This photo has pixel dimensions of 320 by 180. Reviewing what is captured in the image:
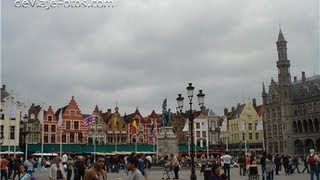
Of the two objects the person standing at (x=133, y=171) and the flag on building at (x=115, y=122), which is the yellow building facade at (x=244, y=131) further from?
the person standing at (x=133, y=171)

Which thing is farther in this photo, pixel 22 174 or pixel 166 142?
pixel 166 142

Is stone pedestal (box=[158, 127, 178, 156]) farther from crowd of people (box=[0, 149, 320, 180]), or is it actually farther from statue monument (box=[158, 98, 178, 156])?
crowd of people (box=[0, 149, 320, 180])

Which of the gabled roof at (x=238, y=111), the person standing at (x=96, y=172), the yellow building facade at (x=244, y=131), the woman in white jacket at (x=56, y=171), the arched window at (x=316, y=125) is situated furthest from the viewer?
the gabled roof at (x=238, y=111)

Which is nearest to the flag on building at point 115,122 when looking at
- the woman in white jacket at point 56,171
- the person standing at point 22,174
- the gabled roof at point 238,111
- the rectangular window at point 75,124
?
the rectangular window at point 75,124

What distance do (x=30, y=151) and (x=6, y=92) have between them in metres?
12.6

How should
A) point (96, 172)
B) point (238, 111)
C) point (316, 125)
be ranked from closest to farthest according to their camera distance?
point (96, 172) → point (316, 125) → point (238, 111)

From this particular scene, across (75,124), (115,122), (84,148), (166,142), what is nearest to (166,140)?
(166,142)

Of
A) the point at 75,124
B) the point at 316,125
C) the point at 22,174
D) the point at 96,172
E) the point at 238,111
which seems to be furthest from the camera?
the point at 238,111

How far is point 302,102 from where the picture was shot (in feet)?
274

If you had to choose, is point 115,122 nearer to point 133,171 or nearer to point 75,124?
point 75,124

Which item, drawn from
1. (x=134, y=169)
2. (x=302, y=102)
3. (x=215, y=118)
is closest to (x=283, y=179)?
(x=134, y=169)

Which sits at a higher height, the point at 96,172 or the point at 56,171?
the point at 96,172

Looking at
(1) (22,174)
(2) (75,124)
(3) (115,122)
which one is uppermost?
(3) (115,122)

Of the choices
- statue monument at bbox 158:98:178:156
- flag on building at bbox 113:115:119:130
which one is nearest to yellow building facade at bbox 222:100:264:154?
flag on building at bbox 113:115:119:130
